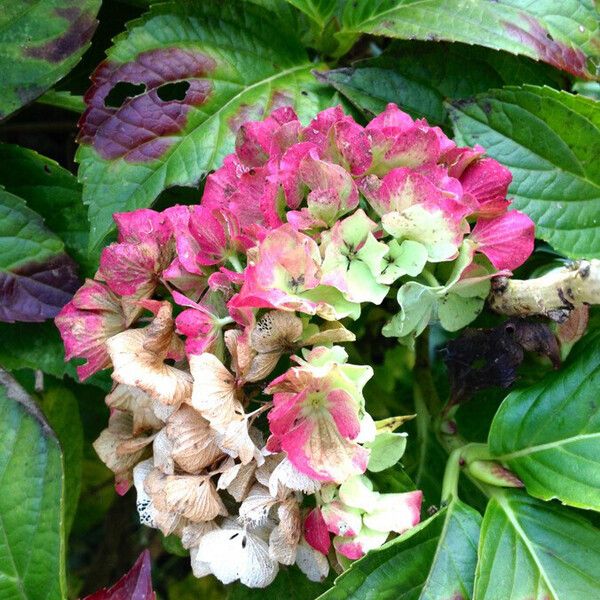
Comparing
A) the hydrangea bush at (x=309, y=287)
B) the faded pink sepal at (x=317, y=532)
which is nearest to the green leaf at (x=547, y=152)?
the hydrangea bush at (x=309, y=287)

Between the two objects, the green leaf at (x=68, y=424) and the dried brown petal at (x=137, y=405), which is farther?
the green leaf at (x=68, y=424)

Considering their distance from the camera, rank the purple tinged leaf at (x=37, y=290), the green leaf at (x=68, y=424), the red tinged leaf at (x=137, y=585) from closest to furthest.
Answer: the red tinged leaf at (x=137, y=585) → the purple tinged leaf at (x=37, y=290) → the green leaf at (x=68, y=424)

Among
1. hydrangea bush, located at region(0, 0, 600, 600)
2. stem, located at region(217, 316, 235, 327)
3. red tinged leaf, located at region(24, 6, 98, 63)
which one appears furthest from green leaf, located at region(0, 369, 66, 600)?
red tinged leaf, located at region(24, 6, 98, 63)

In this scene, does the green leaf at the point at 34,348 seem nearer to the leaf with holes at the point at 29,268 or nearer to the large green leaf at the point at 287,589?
the leaf with holes at the point at 29,268

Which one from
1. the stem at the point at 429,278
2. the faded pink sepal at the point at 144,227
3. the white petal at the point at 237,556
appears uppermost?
the stem at the point at 429,278

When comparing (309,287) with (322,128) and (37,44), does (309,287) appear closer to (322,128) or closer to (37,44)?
(322,128)

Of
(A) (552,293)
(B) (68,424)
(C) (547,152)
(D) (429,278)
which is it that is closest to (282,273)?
(D) (429,278)

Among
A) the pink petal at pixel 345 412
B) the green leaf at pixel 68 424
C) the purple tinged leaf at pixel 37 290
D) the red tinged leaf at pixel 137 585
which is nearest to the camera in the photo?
the pink petal at pixel 345 412
